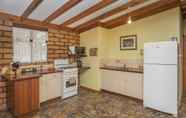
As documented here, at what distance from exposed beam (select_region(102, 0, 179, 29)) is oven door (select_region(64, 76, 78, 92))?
2279mm

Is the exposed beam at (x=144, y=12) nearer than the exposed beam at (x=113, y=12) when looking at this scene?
No

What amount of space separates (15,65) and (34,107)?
1.05m

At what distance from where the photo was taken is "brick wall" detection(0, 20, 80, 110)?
3.04 metres

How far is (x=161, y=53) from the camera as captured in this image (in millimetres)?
2805

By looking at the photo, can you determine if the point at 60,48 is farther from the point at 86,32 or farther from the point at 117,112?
the point at 117,112

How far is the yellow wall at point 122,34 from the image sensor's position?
3416mm

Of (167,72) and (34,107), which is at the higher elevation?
(167,72)

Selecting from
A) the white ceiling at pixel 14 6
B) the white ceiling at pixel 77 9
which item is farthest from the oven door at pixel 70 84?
the white ceiling at pixel 14 6

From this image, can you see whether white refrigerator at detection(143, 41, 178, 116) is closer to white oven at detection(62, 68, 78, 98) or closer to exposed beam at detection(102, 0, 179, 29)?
exposed beam at detection(102, 0, 179, 29)

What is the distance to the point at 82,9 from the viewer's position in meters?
3.22

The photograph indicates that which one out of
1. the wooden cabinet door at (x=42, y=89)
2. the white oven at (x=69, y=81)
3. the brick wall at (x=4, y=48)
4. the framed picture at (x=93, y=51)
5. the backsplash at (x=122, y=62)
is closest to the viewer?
the brick wall at (x=4, y=48)

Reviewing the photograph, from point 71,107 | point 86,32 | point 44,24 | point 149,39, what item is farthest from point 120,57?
point 44,24

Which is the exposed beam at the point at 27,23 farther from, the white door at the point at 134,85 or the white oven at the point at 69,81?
the white door at the point at 134,85

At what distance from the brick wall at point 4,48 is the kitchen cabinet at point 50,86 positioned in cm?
88
